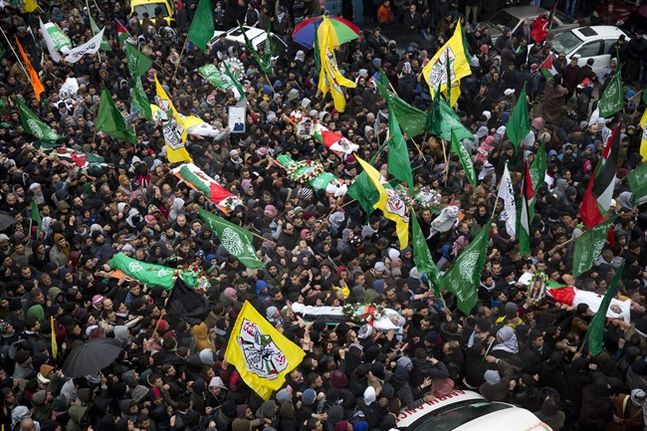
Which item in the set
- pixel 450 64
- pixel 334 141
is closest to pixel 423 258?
pixel 334 141

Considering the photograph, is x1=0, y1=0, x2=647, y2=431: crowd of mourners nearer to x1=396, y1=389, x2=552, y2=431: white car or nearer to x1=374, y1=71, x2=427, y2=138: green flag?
x1=396, y1=389, x2=552, y2=431: white car

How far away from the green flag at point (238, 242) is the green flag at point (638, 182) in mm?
6004

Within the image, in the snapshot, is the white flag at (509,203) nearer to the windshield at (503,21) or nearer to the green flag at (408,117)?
the green flag at (408,117)

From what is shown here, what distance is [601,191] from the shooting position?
1327cm

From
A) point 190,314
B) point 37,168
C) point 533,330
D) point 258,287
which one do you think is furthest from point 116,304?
point 533,330

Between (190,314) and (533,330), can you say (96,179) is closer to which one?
(190,314)

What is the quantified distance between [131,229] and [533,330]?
677 centimetres

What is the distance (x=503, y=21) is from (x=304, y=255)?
1097cm

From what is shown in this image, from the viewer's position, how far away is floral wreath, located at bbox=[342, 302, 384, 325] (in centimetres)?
1231

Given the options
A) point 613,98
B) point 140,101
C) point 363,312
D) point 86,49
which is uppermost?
point 86,49

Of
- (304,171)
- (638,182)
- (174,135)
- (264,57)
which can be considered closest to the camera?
(638,182)

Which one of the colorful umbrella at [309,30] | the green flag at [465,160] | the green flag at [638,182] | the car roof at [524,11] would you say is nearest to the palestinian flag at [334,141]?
the green flag at [465,160]

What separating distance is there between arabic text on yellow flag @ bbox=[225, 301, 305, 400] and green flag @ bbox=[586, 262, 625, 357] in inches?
142

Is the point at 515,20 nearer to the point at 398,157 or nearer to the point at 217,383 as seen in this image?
the point at 398,157
